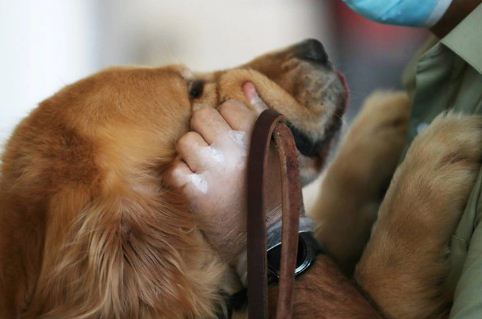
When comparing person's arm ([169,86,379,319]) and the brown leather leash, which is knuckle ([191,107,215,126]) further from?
the brown leather leash

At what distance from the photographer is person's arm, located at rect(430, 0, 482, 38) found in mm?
1448

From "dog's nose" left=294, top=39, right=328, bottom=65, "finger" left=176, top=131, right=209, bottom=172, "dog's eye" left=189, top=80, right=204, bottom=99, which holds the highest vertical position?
"dog's nose" left=294, top=39, right=328, bottom=65

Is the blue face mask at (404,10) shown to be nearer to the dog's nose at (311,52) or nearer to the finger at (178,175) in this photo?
the dog's nose at (311,52)

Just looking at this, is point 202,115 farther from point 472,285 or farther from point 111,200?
point 472,285

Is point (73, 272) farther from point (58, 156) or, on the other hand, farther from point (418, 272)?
point (418, 272)

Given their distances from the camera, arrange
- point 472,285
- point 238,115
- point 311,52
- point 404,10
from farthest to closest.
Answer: point 311,52, point 404,10, point 238,115, point 472,285

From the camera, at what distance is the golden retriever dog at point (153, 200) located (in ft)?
3.89

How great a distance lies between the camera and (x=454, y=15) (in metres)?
1.48

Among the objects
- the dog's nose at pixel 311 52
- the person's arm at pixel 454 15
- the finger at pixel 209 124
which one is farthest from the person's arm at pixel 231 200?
the person's arm at pixel 454 15

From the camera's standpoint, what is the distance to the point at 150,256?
122 centimetres

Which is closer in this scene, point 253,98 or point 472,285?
point 472,285

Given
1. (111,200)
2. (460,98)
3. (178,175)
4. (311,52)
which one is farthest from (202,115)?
(460,98)

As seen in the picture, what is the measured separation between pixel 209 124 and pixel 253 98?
0.61 feet

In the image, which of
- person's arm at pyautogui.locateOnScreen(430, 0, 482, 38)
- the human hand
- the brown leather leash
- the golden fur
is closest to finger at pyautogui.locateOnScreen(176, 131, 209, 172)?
the human hand
